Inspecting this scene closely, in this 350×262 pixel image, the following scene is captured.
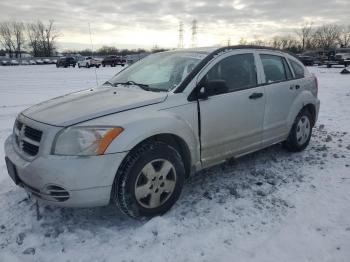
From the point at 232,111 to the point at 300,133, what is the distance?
184 cm

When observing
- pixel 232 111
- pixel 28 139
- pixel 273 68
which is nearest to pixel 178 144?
pixel 232 111

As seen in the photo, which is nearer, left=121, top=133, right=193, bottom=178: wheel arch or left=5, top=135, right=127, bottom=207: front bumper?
left=5, top=135, right=127, bottom=207: front bumper

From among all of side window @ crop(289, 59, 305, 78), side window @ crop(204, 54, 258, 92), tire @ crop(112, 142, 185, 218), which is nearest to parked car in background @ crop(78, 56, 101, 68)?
side window @ crop(289, 59, 305, 78)

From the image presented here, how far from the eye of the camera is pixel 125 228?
10.5 ft

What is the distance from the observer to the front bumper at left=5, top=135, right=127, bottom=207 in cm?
281

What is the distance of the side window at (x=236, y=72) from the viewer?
154 inches

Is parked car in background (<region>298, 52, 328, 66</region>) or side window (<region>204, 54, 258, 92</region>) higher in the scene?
side window (<region>204, 54, 258, 92</region>)

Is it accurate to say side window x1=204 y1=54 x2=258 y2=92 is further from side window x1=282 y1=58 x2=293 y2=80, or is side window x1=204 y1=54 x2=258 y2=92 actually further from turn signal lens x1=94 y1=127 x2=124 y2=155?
turn signal lens x1=94 y1=127 x2=124 y2=155

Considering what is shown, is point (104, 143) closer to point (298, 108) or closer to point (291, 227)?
point (291, 227)

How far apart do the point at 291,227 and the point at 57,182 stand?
216 centimetres

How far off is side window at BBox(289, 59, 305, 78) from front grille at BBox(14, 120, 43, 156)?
3841mm

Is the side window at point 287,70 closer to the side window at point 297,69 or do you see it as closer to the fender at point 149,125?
the side window at point 297,69

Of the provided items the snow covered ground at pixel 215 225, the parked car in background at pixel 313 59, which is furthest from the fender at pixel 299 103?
the parked car in background at pixel 313 59

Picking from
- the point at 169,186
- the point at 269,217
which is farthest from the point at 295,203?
the point at 169,186
